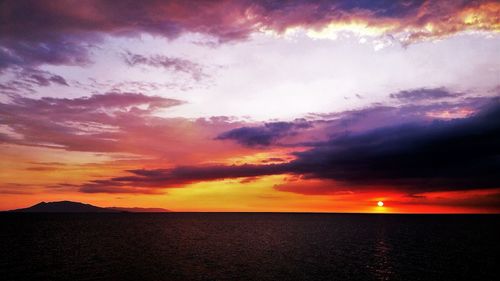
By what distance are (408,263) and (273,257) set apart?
25.6m

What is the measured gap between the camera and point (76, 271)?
5847cm

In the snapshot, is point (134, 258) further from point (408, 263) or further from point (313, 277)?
point (408, 263)

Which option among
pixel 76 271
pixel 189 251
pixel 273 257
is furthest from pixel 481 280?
pixel 76 271

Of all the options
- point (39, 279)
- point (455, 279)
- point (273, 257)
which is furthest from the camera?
point (273, 257)

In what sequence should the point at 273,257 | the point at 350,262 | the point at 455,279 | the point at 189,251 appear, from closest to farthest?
the point at 455,279, the point at 350,262, the point at 273,257, the point at 189,251

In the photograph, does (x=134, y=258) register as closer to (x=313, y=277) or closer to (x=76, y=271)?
(x=76, y=271)

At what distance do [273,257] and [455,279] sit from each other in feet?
106

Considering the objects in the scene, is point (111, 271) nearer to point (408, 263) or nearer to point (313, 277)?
point (313, 277)

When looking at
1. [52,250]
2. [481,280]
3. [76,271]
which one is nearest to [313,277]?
[481,280]

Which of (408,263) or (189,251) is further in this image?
(189,251)

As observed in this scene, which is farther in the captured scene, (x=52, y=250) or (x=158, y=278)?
(x=52, y=250)

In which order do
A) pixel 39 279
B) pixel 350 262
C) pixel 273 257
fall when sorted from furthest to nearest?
1. pixel 273 257
2. pixel 350 262
3. pixel 39 279

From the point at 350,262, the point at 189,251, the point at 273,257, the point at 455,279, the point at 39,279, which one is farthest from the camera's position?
the point at 189,251

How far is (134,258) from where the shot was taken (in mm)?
72875
